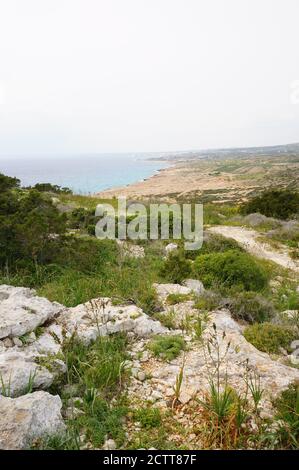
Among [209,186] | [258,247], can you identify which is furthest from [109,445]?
[209,186]

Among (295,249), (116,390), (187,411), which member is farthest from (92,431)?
(295,249)

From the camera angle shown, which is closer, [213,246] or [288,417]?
[288,417]

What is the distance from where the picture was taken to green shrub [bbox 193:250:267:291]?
8141 mm

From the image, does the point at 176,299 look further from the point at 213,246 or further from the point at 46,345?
the point at 213,246

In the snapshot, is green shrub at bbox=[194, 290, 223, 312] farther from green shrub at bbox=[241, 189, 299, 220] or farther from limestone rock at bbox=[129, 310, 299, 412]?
green shrub at bbox=[241, 189, 299, 220]

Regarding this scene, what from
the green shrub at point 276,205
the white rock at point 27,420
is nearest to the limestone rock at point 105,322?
the white rock at point 27,420

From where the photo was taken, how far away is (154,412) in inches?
156

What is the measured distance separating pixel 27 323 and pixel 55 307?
76 centimetres

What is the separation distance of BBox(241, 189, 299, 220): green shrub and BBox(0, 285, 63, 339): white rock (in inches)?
612

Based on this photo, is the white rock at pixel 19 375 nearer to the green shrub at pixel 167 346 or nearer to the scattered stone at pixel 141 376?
the scattered stone at pixel 141 376

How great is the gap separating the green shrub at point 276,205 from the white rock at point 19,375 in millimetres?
16829

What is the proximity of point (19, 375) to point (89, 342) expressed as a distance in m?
1.25

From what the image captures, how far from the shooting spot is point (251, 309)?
6.95 m

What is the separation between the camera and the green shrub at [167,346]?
16.5 feet
